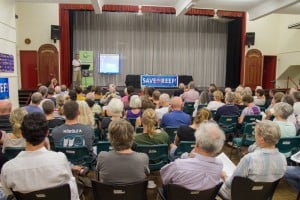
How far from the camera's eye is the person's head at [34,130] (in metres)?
1.91

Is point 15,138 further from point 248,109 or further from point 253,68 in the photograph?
point 253,68

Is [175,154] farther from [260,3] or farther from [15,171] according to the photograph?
[260,3]

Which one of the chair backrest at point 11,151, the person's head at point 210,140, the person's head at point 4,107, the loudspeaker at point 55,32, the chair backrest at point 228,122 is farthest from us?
the loudspeaker at point 55,32

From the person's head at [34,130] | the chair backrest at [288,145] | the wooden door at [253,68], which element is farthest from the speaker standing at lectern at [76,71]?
the person's head at [34,130]

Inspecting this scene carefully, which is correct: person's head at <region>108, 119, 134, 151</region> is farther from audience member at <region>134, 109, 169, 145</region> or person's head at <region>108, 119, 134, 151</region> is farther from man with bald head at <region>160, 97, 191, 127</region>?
man with bald head at <region>160, 97, 191, 127</region>

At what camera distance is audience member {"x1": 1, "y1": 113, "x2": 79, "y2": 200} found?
1.86 m

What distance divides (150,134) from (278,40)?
13222mm

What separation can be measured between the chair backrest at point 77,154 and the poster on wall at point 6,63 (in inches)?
212

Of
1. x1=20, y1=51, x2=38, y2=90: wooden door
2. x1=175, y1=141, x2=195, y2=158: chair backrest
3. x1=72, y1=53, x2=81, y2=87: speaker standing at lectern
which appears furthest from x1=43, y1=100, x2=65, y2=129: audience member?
x1=20, y1=51, x2=38, y2=90: wooden door

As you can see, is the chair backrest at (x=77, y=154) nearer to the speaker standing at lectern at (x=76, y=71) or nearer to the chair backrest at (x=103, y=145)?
the chair backrest at (x=103, y=145)

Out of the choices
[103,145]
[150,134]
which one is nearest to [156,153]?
[150,134]

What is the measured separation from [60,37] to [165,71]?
550 cm

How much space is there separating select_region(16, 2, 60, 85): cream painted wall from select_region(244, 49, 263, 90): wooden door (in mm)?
8943

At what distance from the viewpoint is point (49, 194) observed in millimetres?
1851
